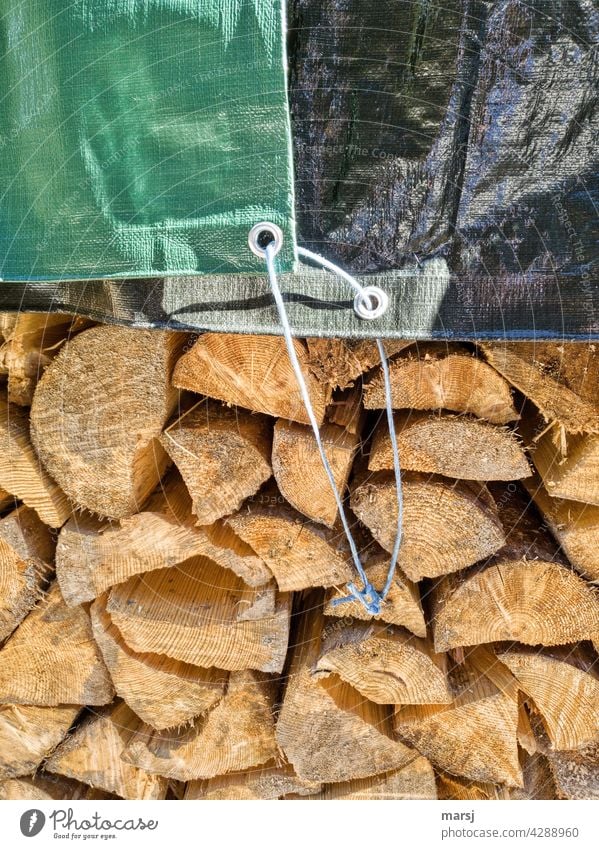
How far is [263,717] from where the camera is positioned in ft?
4.12

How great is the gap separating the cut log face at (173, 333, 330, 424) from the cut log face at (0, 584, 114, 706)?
1.71 ft

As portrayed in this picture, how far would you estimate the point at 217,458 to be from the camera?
104 cm

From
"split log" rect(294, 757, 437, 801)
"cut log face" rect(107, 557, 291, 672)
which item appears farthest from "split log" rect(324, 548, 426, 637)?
"split log" rect(294, 757, 437, 801)

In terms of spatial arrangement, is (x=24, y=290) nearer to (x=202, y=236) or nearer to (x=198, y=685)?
(x=202, y=236)

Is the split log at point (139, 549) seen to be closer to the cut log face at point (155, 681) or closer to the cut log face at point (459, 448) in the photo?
the cut log face at point (155, 681)

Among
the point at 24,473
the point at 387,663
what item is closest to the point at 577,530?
the point at 387,663

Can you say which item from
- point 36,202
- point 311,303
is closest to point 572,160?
point 311,303

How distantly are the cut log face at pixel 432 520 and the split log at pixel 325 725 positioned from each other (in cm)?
24

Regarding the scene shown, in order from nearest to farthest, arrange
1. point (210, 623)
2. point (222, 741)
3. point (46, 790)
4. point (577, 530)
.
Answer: point (577, 530)
point (210, 623)
point (222, 741)
point (46, 790)

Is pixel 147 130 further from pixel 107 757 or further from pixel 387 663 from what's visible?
pixel 107 757

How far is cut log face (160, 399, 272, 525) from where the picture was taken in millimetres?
1043

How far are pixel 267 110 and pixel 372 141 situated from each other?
0.52 ft

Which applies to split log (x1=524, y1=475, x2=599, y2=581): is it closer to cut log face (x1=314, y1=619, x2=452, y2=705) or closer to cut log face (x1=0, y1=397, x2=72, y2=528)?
cut log face (x1=314, y1=619, x2=452, y2=705)

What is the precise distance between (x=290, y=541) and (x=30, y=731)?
70 centimetres
